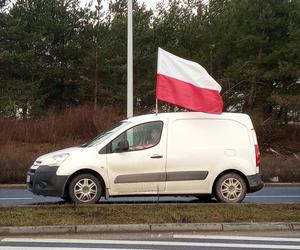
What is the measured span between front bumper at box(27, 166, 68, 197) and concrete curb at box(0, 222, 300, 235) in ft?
6.78

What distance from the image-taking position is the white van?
39.1 feet

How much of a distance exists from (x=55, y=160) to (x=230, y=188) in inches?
142

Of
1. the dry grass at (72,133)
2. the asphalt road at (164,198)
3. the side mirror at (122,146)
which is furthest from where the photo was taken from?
the dry grass at (72,133)

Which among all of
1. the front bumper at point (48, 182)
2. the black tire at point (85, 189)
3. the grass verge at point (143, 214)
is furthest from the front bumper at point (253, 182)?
the front bumper at point (48, 182)

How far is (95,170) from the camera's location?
1193 cm

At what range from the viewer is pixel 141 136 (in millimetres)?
12320

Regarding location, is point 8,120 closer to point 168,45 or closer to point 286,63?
point 168,45

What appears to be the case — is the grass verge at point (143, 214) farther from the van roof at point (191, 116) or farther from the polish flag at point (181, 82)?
the polish flag at point (181, 82)

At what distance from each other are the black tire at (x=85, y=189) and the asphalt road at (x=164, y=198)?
1.87m

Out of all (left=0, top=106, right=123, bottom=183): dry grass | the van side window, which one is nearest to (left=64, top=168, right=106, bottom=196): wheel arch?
the van side window

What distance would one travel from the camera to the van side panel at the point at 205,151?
40.2 feet

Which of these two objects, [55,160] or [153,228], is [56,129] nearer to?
[55,160]

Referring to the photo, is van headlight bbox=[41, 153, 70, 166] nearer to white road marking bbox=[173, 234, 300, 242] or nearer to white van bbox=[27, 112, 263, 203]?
white van bbox=[27, 112, 263, 203]

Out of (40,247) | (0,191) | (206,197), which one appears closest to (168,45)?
(0,191)
